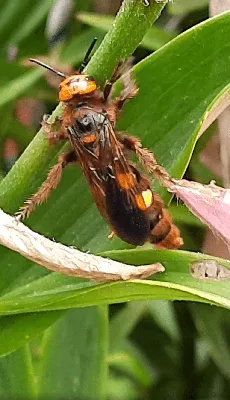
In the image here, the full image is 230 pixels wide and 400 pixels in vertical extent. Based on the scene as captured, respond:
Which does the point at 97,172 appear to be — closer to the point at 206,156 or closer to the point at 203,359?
the point at 206,156

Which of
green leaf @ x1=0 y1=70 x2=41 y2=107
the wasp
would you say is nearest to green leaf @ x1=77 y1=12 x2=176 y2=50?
green leaf @ x1=0 y1=70 x2=41 y2=107

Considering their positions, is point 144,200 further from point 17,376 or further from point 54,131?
point 17,376

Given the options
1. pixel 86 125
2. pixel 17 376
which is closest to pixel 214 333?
pixel 17 376

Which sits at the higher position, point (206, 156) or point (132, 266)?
point (132, 266)

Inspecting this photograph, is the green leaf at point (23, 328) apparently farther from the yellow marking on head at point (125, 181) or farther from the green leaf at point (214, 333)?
the green leaf at point (214, 333)

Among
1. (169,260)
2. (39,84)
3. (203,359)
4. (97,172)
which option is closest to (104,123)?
(97,172)

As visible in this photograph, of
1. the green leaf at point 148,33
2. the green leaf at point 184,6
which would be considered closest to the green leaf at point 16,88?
the green leaf at point 148,33
